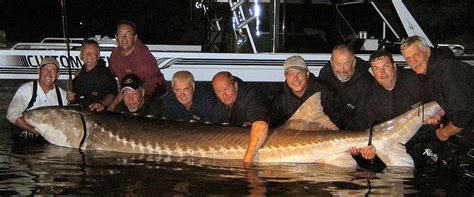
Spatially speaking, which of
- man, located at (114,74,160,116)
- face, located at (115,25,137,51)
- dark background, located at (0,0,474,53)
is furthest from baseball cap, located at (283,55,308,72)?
dark background, located at (0,0,474,53)

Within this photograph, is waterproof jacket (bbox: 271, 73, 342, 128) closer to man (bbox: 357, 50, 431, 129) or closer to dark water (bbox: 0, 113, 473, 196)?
man (bbox: 357, 50, 431, 129)

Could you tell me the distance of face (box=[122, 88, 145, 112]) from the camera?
31.8ft

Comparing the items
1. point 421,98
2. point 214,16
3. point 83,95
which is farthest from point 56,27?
point 421,98

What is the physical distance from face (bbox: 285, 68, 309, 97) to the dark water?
91 cm

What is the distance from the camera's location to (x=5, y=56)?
1224 cm

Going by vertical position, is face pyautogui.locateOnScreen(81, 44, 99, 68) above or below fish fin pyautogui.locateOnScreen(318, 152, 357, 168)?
above

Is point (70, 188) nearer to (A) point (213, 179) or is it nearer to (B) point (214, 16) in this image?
(A) point (213, 179)

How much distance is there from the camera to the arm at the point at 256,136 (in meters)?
8.57

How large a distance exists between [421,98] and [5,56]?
20.8 ft

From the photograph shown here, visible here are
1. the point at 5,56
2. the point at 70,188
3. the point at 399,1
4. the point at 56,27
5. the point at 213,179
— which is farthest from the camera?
the point at 56,27

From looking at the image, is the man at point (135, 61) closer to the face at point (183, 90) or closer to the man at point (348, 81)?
the face at point (183, 90)

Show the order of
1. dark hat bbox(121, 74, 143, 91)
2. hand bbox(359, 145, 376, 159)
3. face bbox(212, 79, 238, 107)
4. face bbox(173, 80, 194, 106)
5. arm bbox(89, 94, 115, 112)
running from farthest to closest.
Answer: arm bbox(89, 94, 115, 112)
dark hat bbox(121, 74, 143, 91)
face bbox(173, 80, 194, 106)
face bbox(212, 79, 238, 107)
hand bbox(359, 145, 376, 159)

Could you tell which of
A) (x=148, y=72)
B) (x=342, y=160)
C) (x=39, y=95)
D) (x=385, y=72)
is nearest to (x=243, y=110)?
(x=342, y=160)

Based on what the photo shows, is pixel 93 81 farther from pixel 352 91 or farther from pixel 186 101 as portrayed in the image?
pixel 352 91
